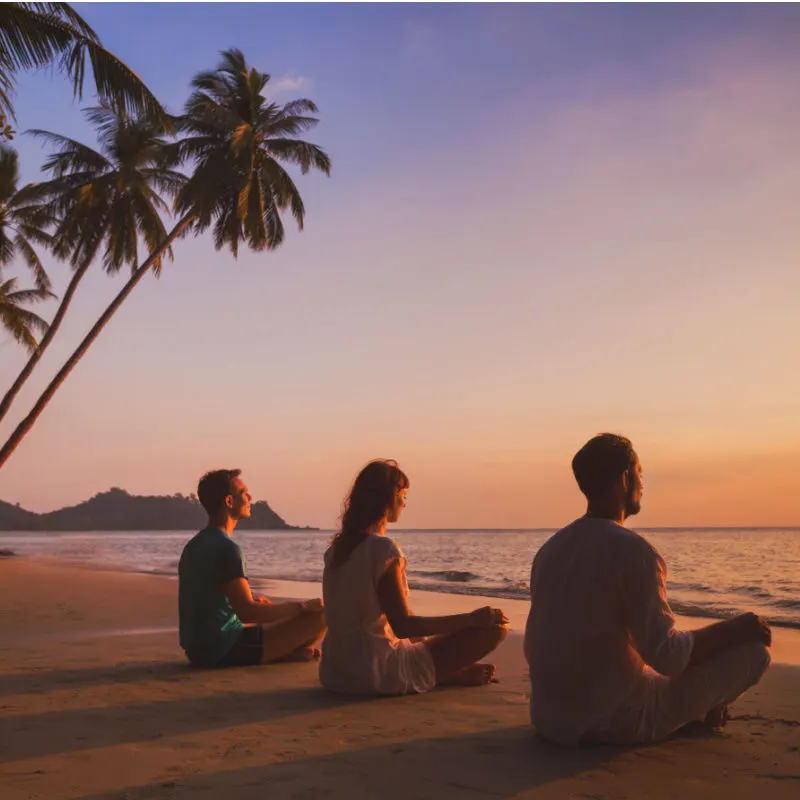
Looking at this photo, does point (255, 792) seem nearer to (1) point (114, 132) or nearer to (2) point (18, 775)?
(2) point (18, 775)

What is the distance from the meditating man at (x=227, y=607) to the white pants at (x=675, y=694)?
2.87m

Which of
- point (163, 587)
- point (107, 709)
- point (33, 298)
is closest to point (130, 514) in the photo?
point (33, 298)

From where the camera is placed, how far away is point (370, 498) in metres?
4.85

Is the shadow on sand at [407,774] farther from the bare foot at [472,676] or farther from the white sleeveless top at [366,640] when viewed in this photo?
the bare foot at [472,676]

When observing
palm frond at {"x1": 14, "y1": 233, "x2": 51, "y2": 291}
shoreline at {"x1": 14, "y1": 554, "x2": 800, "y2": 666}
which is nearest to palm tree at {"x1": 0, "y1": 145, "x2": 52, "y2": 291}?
palm frond at {"x1": 14, "y1": 233, "x2": 51, "y2": 291}

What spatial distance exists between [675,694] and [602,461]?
3.63 feet

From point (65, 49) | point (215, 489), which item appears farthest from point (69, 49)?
point (215, 489)

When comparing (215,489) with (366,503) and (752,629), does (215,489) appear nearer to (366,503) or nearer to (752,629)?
(366,503)

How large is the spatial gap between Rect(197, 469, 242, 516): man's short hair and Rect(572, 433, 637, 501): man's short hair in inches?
121

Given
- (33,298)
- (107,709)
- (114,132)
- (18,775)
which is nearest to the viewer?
(18,775)

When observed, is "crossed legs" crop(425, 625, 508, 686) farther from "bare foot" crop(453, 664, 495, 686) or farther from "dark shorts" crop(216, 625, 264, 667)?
"dark shorts" crop(216, 625, 264, 667)

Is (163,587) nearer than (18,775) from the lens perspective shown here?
No

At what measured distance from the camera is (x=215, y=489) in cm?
586

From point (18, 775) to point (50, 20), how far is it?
8214 millimetres
